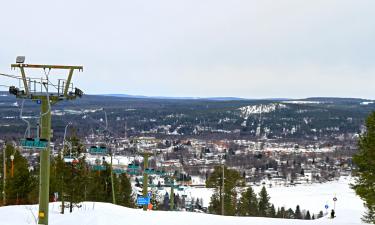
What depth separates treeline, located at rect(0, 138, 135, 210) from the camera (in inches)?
1533

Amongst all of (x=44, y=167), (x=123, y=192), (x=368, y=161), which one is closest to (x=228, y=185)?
(x=123, y=192)

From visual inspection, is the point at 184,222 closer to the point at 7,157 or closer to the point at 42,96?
the point at 42,96

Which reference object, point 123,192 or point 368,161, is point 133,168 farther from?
point 123,192

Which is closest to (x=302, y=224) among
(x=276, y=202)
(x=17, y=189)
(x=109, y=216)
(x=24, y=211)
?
(x=109, y=216)

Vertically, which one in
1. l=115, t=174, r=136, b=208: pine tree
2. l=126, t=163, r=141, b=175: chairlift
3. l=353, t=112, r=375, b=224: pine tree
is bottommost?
l=115, t=174, r=136, b=208: pine tree

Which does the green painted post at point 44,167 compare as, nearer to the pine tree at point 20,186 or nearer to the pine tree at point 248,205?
the pine tree at point 20,186

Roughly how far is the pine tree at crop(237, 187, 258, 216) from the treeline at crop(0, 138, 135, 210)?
15.2 metres

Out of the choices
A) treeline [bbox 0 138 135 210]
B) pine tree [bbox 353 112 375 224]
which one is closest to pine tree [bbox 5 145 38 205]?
treeline [bbox 0 138 135 210]

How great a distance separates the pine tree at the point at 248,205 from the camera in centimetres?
7756

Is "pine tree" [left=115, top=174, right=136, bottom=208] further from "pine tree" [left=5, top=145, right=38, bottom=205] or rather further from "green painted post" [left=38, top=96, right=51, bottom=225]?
"green painted post" [left=38, top=96, right=51, bottom=225]

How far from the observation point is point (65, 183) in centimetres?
3872

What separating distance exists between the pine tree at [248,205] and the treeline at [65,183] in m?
15.2

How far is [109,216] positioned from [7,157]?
30026 mm

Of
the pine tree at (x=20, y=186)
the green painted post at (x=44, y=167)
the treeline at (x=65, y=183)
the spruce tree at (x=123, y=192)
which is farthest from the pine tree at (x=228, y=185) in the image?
the green painted post at (x=44, y=167)
